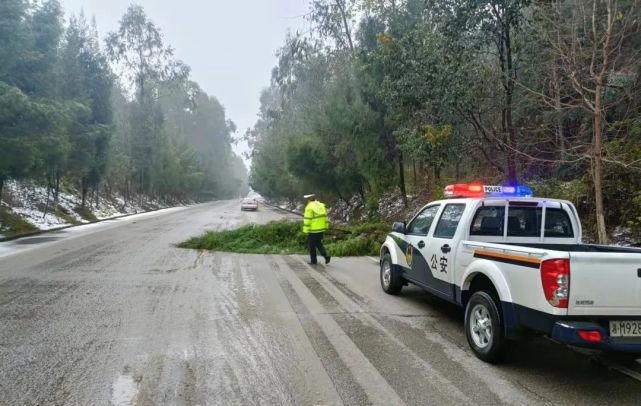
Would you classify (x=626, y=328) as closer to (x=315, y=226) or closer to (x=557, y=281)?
(x=557, y=281)

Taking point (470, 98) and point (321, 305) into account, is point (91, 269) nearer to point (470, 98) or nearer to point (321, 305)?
point (321, 305)

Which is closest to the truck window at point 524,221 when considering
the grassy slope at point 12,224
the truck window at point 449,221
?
the truck window at point 449,221

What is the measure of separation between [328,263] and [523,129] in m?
6.47

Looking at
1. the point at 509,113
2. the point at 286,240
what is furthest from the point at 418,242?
the point at 286,240

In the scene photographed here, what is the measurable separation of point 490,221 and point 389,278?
2528mm

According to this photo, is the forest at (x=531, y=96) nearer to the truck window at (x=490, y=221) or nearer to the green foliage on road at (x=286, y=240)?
the green foliage on road at (x=286, y=240)

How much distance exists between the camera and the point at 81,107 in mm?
21547

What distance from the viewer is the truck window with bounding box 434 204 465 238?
240 inches

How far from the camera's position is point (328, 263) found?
447 inches

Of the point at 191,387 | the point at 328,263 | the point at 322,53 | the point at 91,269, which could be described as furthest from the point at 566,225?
the point at 322,53

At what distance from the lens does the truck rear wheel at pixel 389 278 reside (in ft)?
25.4

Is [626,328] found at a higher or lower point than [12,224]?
lower

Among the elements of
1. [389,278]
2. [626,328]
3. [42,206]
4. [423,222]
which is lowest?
[389,278]

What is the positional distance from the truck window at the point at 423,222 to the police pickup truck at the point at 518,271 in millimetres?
20
